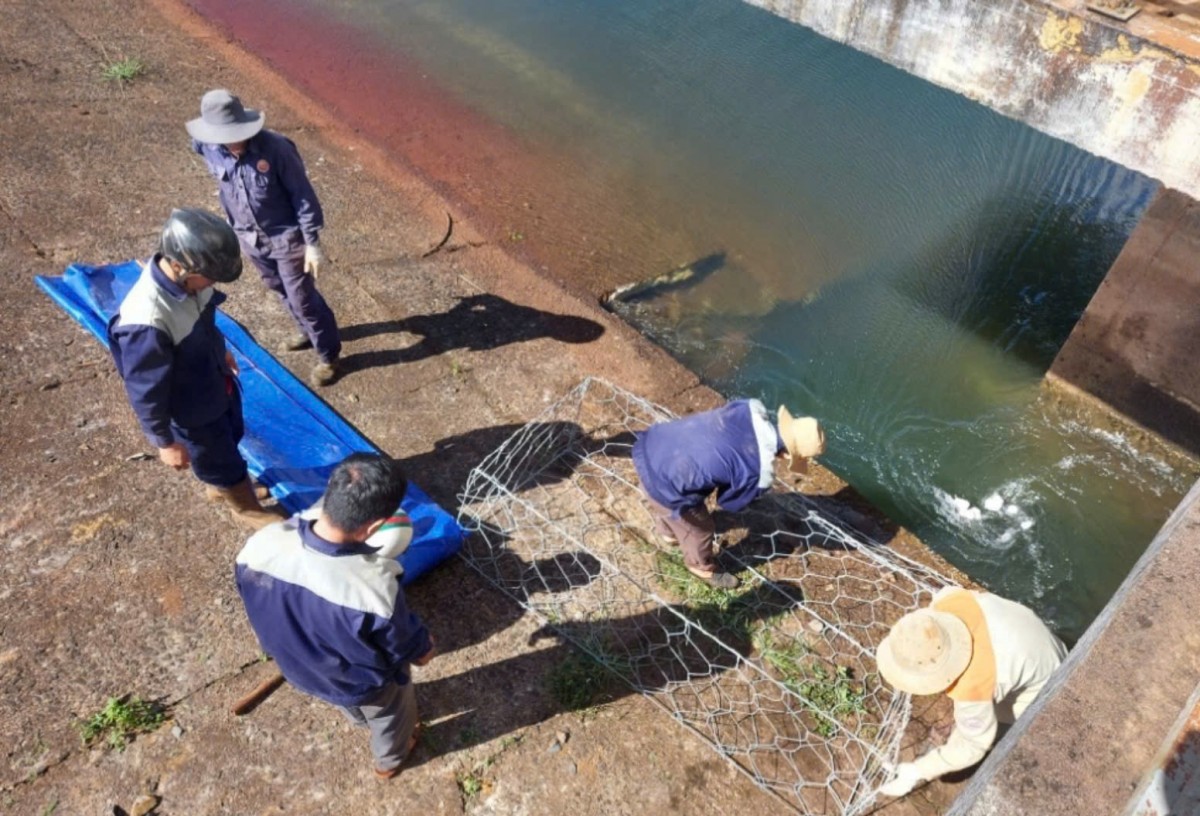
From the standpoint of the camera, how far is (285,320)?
17.7 feet

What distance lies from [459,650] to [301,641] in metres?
1.17

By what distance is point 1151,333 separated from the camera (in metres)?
6.11

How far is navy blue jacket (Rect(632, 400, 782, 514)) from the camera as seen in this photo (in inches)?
146

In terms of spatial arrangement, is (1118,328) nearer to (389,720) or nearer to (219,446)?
(389,720)

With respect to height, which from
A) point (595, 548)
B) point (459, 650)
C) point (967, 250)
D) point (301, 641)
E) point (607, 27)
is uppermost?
point (607, 27)

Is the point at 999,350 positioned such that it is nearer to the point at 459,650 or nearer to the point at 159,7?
the point at 459,650

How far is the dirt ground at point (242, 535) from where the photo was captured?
3334 mm

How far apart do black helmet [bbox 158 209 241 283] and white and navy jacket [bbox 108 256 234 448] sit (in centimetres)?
12

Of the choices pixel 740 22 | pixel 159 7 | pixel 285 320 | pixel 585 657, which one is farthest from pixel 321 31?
pixel 585 657

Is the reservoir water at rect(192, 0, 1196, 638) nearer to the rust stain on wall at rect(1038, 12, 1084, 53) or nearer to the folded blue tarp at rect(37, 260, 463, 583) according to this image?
the folded blue tarp at rect(37, 260, 463, 583)

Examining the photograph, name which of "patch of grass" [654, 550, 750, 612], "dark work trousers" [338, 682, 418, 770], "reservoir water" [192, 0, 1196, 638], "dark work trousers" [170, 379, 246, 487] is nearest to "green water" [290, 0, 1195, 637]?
"reservoir water" [192, 0, 1196, 638]

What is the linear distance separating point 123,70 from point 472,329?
4857 millimetres

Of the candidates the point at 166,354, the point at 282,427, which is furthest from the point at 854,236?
the point at 166,354

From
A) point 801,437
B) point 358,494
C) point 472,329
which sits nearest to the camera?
point 358,494
